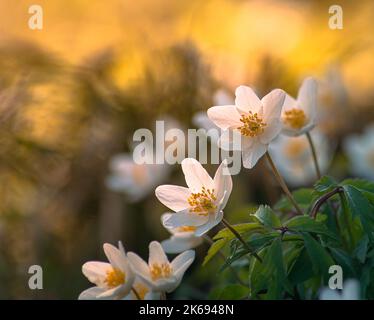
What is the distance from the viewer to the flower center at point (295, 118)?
4.71 feet

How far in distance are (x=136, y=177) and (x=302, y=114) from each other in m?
0.95

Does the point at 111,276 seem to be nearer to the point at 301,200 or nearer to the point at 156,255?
the point at 156,255

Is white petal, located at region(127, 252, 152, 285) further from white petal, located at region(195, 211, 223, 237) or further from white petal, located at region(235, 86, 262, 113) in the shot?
white petal, located at region(235, 86, 262, 113)

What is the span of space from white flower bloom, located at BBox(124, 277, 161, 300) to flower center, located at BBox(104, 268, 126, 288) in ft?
0.10

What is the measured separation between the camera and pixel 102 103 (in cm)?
262

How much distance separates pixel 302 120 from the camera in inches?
56.6

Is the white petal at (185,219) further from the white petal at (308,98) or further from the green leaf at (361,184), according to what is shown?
the white petal at (308,98)

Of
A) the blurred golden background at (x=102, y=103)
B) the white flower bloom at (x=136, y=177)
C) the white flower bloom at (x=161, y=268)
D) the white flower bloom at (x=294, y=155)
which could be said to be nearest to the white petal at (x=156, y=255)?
the white flower bloom at (x=161, y=268)

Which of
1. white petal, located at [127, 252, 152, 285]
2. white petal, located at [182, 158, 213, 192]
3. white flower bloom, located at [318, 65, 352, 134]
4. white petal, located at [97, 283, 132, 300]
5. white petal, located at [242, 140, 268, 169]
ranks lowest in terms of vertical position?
→ white petal, located at [97, 283, 132, 300]

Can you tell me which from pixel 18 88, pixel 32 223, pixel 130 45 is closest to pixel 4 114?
pixel 18 88

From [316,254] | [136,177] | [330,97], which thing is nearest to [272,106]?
[316,254]

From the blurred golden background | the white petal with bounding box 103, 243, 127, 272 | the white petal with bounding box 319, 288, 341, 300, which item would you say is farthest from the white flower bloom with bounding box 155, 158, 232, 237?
the blurred golden background

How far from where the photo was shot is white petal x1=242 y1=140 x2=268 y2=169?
47.2 inches

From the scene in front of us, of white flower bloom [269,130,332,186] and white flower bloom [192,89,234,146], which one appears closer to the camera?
white flower bloom [192,89,234,146]
